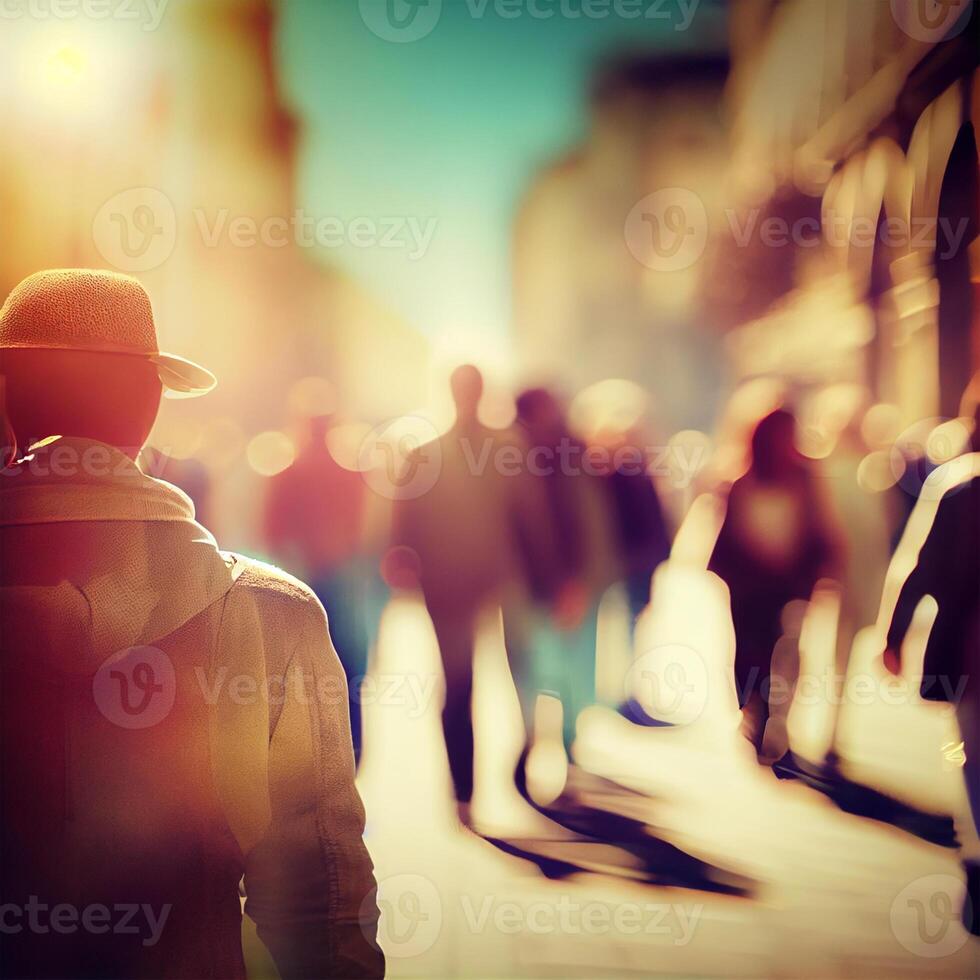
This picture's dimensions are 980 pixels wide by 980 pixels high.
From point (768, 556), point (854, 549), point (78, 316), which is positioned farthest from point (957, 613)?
point (78, 316)

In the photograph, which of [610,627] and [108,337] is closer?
[108,337]

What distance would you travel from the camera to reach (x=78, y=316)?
3.81ft

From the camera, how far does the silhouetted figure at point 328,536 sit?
6.64 ft

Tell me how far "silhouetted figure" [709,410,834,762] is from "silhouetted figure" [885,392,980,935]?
22cm

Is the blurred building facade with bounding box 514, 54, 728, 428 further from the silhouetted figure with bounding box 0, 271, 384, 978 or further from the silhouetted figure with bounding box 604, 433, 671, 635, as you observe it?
the silhouetted figure with bounding box 0, 271, 384, 978

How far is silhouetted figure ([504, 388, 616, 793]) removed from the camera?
2035 mm

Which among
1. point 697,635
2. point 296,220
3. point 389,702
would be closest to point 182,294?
point 296,220

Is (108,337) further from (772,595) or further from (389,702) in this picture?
(772,595)

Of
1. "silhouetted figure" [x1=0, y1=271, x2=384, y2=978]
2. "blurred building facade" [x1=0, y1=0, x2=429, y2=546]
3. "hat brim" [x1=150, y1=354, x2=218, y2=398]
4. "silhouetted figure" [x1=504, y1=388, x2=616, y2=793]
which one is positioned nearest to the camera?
"silhouetted figure" [x1=0, y1=271, x2=384, y2=978]

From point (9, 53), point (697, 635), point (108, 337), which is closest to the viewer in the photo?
point (108, 337)

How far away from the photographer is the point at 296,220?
1.97 meters

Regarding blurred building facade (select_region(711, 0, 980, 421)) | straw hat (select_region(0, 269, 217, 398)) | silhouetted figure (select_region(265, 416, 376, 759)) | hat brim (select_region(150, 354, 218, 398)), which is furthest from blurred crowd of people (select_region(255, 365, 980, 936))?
straw hat (select_region(0, 269, 217, 398))

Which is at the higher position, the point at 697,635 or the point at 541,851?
the point at 697,635

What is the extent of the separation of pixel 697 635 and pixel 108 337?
5.03 feet
